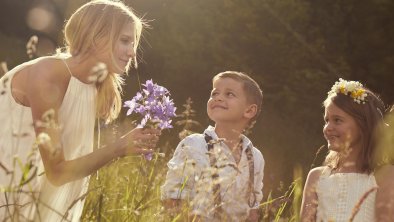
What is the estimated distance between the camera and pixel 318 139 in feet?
30.6

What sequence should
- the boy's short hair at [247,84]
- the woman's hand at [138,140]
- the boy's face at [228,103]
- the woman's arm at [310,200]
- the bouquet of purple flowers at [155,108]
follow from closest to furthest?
the woman's hand at [138,140]
the bouquet of purple flowers at [155,108]
the woman's arm at [310,200]
the boy's face at [228,103]
the boy's short hair at [247,84]

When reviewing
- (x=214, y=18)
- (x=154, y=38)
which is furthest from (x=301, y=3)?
(x=154, y=38)

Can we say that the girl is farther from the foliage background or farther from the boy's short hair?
the foliage background

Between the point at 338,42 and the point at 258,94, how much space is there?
17.4 ft

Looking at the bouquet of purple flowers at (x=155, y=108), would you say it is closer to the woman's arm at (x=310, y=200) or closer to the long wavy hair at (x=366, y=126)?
the woman's arm at (x=310, y=200)

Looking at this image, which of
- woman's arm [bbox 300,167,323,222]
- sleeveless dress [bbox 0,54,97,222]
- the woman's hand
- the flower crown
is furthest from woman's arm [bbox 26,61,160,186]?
the flower crown

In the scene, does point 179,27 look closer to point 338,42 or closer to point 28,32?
point 338,42

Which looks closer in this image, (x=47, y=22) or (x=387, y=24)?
(x=387, y=24)

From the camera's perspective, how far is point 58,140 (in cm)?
293

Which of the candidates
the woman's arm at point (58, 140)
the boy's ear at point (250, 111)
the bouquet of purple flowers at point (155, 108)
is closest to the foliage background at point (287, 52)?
the boy's ear at point (250, 111)

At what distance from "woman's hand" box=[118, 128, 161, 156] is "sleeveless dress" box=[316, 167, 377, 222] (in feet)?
5.06

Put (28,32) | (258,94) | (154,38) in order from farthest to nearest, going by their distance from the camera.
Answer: (28,32) < (154,38) < (258,94)

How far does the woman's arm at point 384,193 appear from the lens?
12.6 feet

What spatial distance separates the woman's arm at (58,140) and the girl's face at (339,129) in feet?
4.92
